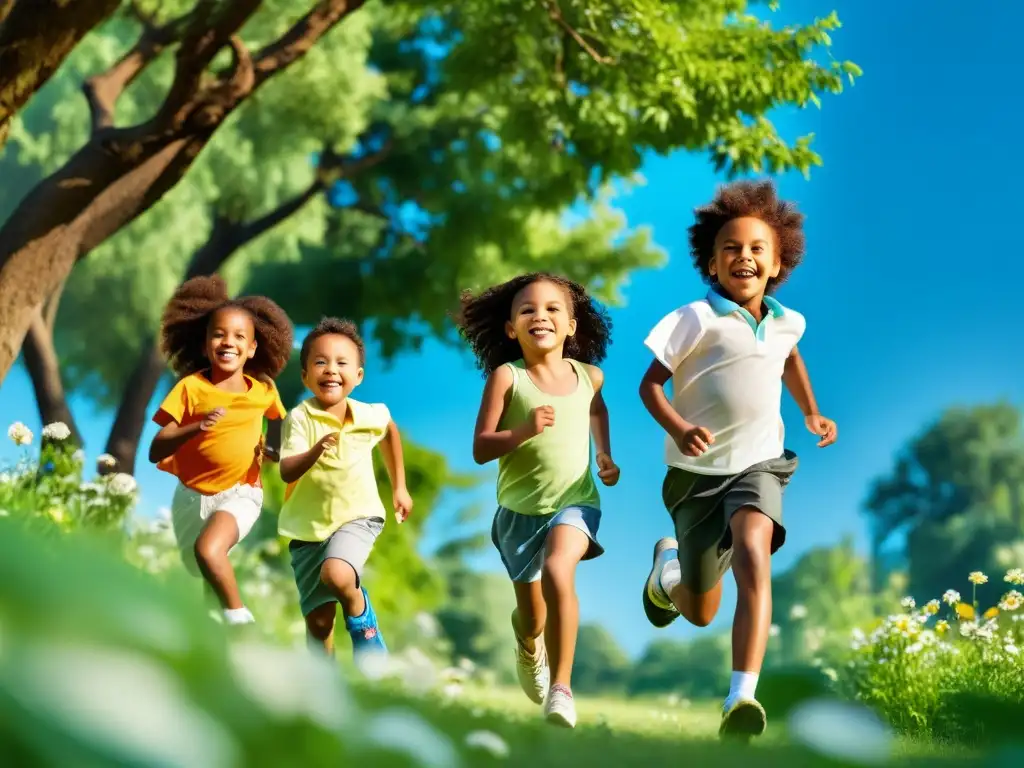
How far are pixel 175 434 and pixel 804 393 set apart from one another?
2550 millimetres

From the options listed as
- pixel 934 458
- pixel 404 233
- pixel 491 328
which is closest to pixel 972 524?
pixel 934 458

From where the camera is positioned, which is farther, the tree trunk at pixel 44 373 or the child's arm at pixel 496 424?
the tree trunk at pixel 44 373

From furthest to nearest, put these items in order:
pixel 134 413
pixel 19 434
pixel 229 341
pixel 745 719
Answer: pixel 134 413, pixel 19 434, pixel 229 341, pixel 745 719

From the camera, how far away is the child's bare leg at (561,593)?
4.33m

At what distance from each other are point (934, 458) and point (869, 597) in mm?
5675

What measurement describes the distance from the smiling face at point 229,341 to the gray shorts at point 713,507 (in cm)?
209

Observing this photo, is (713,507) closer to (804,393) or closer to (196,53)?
(804,393)

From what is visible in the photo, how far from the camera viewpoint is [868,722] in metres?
1.33

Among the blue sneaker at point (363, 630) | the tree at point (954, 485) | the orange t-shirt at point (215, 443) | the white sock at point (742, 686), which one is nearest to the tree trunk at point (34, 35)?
the orange t-shirt at point (215, 443)

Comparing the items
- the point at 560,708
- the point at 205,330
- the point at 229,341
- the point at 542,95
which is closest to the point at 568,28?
the point at 542,95

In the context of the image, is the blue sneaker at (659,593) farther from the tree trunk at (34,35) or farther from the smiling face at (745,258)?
the tree trunk at (34,35)

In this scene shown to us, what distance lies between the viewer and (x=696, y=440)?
4035 millimetres

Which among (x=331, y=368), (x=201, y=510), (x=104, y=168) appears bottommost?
(x=201, y=510)

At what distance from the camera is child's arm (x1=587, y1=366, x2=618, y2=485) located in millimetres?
4789
